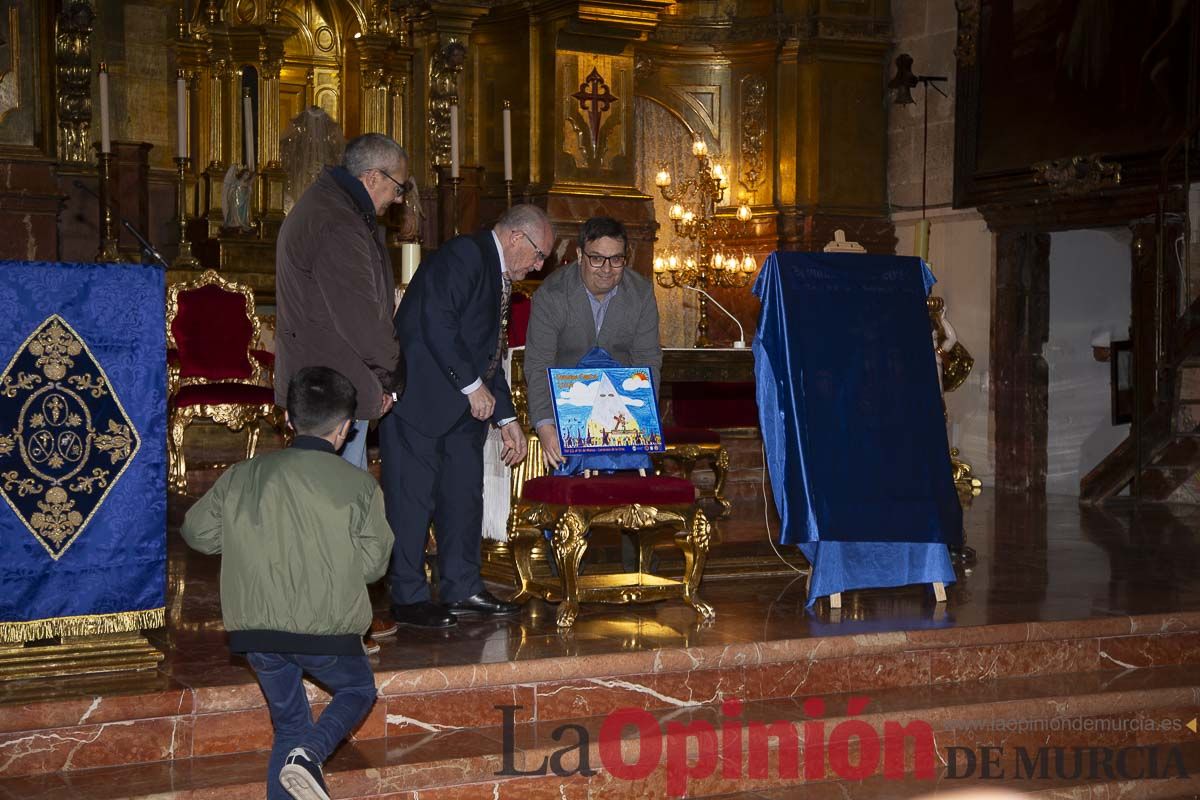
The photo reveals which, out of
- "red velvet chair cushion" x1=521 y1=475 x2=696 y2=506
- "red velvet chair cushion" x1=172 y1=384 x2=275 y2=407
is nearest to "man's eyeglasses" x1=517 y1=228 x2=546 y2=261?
"red velvet chair cushion" x1=521 y1=475 x2=696 y2=506

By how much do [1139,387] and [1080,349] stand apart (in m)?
1.54

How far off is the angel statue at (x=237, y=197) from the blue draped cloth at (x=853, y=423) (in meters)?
6.10

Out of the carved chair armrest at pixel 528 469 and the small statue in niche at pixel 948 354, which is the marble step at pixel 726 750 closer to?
the carved chair armrest at pixel 528 469

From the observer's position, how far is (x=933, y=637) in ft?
18.4

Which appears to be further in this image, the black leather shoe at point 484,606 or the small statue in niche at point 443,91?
the small statue in niche at point 443,91

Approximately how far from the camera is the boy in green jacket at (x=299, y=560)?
3.76 metres

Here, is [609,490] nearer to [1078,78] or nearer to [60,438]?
[60,438]

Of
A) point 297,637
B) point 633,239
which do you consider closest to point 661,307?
point 633,239

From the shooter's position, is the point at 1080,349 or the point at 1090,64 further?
the point at 1080,349

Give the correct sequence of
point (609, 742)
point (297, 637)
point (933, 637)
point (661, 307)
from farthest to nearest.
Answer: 1. point (661, 307)
2. point (933, 637)
3. point (609, 742)
4. point (297, 637)

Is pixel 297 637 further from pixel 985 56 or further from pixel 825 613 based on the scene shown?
pixel 985 56

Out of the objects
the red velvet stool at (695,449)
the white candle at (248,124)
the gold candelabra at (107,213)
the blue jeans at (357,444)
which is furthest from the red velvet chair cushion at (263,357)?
the blue jeans at (357,444)

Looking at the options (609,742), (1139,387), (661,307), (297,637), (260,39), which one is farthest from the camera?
(661,307)

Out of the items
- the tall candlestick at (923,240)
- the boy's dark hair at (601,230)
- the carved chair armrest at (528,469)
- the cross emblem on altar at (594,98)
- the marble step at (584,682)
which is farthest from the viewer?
the cross emblem on altar at (594,98)
